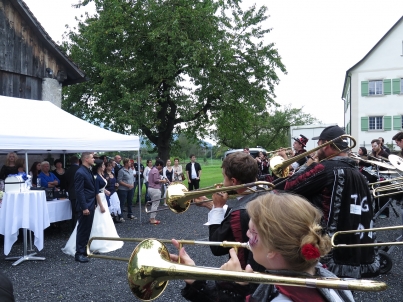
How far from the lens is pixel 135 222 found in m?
10.8

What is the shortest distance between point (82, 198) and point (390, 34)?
116 feet

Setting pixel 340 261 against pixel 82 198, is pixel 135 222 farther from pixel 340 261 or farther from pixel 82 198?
pixel 340 261

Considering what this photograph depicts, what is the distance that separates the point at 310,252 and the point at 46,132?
7.71 m

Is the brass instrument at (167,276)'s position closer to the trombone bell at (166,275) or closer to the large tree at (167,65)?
the trombone bell at (166,275)

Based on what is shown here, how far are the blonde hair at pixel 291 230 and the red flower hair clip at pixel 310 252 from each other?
1cm

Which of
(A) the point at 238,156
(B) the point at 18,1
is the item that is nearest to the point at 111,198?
(B) the point at 18,1

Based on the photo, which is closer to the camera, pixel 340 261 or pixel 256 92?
pixel 340 261

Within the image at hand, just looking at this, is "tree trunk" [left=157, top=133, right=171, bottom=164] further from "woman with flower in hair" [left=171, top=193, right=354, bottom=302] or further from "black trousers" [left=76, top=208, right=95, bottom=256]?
"woman with flower in hair" [left=171, top=193, right=354, bottom=302]

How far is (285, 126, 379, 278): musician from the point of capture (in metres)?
2.95

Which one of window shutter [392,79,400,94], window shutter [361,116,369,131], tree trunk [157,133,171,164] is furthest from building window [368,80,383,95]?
tree trunk [157,133,171,164]

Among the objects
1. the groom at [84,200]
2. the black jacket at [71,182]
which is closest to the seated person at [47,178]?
the black jacket at [71,182]

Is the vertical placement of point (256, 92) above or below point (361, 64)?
below

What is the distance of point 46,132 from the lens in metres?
8.11

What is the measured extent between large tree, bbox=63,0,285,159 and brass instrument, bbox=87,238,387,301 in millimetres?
14510
